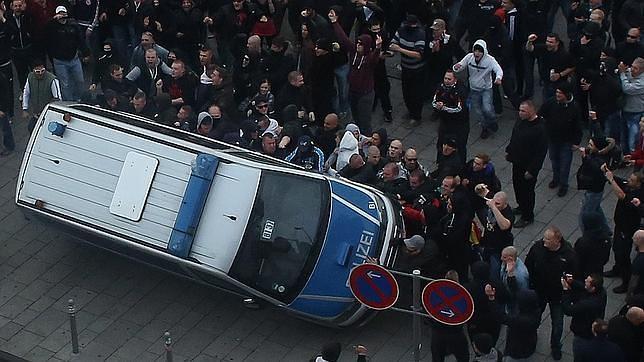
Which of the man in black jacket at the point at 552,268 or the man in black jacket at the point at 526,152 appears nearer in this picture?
the man in black jacket at the point at 552,268

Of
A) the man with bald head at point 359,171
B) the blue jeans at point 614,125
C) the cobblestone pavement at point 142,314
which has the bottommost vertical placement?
the cobblestone pavement at point 142,314

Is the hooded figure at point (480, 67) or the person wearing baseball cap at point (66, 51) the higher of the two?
the hooded figure at point (480, 67)

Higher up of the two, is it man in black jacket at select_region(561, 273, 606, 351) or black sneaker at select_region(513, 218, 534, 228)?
man in black jacket at select_region(561, 273, 606, 351)

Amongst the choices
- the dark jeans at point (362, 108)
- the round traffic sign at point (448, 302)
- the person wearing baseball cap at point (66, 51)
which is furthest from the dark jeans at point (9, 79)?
the round traffic sign at point (448, 302)

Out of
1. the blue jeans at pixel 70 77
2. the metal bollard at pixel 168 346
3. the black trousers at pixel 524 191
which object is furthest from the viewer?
the blue jeans at pixel 70 77

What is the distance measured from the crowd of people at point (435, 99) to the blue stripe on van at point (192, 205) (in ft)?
5.69

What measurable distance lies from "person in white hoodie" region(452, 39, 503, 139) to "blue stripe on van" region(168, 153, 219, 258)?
15.4 ft

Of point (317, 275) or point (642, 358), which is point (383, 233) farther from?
point (642, 358)

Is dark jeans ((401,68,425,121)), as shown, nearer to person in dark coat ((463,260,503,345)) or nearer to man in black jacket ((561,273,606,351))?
person in dark coat ((463,260,503,345))

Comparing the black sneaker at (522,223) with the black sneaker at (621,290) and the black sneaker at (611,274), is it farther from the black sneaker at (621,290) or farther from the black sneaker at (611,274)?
the black sneaker at (621,290)

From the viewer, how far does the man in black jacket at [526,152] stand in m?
16.4

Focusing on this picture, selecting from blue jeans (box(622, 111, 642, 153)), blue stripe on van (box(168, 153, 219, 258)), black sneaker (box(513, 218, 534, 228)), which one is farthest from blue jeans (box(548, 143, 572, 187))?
blue stripe on van (box(168, 153, 219, 258))

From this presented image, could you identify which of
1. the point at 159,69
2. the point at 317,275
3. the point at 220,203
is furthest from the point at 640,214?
the point at 159,69

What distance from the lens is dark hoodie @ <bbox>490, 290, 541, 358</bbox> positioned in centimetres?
1374
